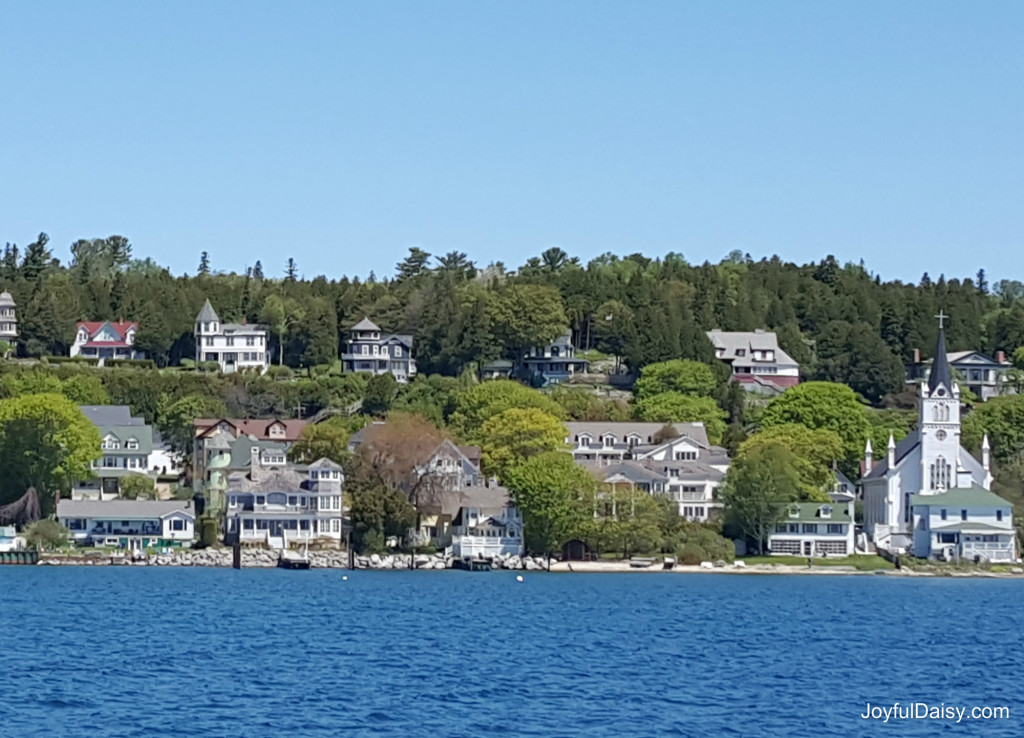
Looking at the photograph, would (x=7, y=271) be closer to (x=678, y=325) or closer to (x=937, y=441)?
(x=678, y=325)

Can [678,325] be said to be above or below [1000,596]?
above

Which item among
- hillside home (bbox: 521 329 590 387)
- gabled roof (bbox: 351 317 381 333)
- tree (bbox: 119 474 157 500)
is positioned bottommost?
tree (bbox: 119 474 157 500)

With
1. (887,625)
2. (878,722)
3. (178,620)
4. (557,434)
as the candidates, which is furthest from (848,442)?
(878,722)

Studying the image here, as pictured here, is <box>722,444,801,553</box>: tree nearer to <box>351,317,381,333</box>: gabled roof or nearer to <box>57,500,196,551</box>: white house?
<box>57,500,196,551</box>: white house

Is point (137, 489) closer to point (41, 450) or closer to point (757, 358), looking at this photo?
point (41, 450)

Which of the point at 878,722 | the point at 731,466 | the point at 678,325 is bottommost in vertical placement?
the point at 878,722

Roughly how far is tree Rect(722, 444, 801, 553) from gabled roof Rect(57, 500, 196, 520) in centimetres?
2658

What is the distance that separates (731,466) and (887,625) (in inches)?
1407

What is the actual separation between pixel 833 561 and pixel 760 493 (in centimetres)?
523

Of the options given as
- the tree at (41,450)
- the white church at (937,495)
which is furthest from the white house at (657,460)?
the tree at (41,450)

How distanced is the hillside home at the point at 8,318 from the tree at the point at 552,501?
190ft

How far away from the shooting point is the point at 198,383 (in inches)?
4729

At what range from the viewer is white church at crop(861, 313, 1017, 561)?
92.6 metres

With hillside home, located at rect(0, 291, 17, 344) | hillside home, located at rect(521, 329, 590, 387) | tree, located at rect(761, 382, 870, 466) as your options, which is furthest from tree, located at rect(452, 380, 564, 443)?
hillside home, located at rect(0, 291, 17, 344)
